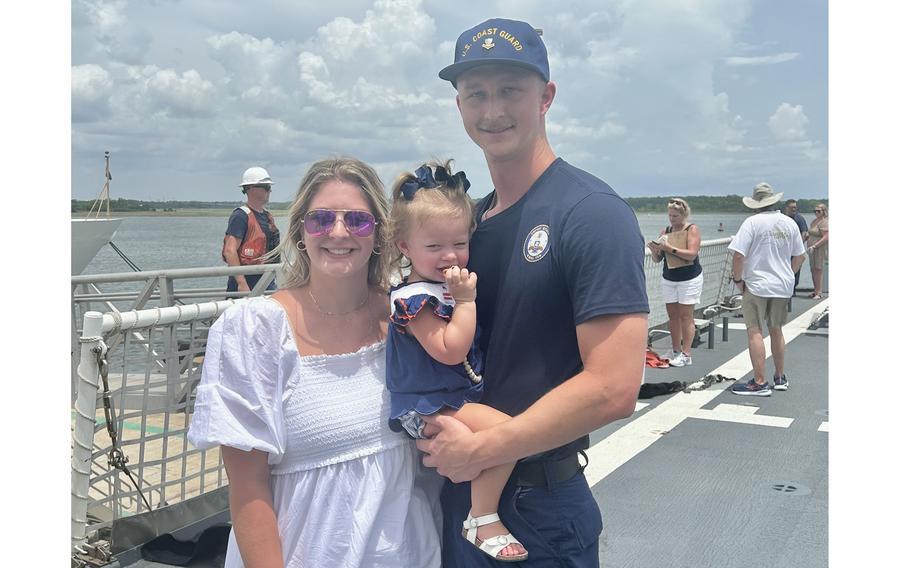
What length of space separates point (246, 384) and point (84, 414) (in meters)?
1.65

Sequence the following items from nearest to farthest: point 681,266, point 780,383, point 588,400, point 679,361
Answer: point 588,400 < point 780,383 < point 681,266 < point 679,361

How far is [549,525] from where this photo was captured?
1.71 metres

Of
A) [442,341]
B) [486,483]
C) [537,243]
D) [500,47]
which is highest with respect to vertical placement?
[500,47]

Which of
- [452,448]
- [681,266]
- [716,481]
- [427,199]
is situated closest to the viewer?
[452,448]

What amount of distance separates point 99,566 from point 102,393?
3.13 feet

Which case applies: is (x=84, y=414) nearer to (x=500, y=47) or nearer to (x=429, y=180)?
(x=429, y=180)

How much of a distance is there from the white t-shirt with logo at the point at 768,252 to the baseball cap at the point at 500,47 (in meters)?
5.54

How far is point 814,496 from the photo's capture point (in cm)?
424

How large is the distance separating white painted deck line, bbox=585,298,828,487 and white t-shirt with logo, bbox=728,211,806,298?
1.05 metres

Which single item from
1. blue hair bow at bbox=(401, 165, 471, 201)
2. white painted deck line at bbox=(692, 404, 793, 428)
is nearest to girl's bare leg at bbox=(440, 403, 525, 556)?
blue hair bow at bbox=(401, 165, 471, 201)

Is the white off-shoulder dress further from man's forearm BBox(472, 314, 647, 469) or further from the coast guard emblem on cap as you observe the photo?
the coast guard emblem on cap

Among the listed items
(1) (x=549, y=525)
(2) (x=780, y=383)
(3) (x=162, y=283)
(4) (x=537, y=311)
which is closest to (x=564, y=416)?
(4) (x=537, y=311)

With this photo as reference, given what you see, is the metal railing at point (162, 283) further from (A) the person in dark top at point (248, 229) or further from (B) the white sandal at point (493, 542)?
(B) the white sandal at point (493, 542)

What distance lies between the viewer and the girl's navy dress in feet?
5.48
